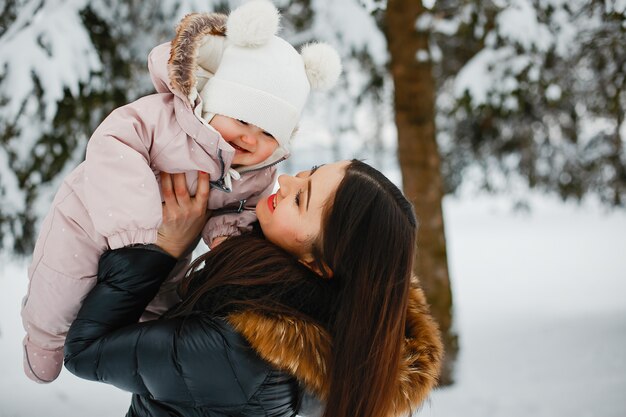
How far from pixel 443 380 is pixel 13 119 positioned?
4.12m

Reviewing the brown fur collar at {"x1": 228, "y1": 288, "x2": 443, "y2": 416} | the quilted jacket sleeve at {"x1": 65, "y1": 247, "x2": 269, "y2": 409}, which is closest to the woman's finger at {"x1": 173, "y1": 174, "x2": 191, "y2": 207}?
the quilted jacket sleeve at {"x1": 65, "y1": 247, "x2": 269, "y2": 409}

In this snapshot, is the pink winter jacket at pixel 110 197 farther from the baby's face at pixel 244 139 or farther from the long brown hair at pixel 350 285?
the long brown hair at pixel 350 285

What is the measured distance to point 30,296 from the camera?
178cm

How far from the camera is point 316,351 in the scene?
63.6 inches

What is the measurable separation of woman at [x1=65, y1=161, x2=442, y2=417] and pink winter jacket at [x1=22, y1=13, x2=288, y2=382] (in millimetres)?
99

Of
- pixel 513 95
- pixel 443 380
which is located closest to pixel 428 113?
pixel 513 95

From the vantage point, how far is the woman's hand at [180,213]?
1.75m

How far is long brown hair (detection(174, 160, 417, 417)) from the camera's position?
64.6 inches

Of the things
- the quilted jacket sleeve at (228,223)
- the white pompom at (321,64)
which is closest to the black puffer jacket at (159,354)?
the quilted jacket sleeve at (228,223)

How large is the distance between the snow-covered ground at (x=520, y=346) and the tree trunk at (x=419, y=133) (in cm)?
74

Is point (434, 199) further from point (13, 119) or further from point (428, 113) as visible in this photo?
point (13, 119)

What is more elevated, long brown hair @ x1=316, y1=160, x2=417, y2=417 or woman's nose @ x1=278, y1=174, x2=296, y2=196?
woman's nose @ x1=278, y1=174, x2=296, y2=196

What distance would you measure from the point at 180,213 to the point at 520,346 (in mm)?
5910

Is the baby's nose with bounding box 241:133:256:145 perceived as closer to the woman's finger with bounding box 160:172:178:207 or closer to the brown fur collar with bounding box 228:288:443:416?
the woman's finger with bounding box 160:172:178:207
